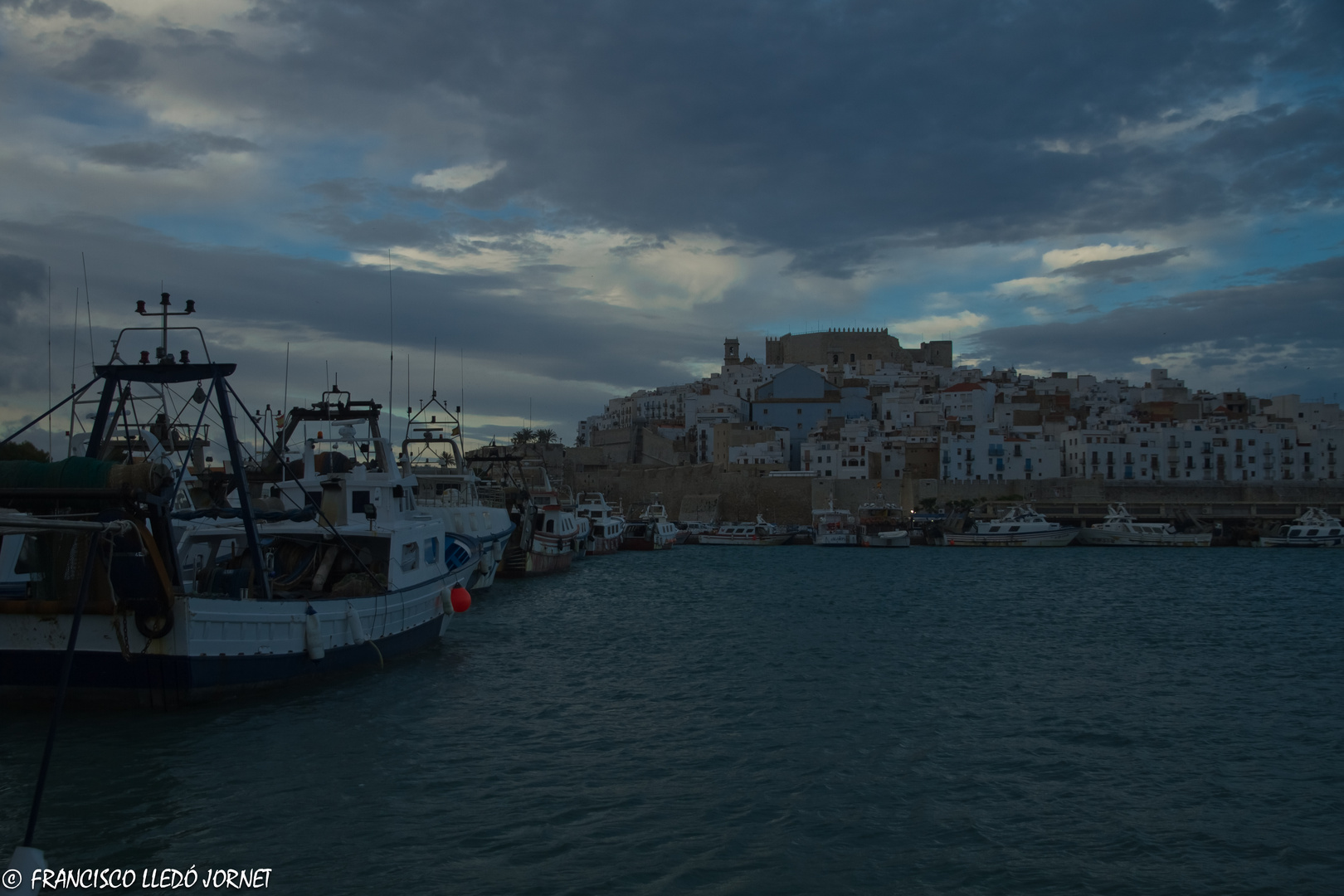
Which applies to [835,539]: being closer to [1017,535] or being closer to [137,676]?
[1017,535]

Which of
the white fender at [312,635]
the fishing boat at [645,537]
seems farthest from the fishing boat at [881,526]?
the white fender at [312,635]

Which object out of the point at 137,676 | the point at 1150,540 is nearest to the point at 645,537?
the point at 1150,540

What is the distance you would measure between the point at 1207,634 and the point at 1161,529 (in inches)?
1612

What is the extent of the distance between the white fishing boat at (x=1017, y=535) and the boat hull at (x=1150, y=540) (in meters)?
1.97

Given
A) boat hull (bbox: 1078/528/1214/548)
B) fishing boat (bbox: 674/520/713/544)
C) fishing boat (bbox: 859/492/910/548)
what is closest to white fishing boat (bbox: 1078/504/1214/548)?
boat hull (bbox: 1078/528/1214/548)

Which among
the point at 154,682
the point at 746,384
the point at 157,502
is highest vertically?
the point at 746,384

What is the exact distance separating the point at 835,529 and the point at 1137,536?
55.8ft

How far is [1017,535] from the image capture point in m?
57.2

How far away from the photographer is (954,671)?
16.9m

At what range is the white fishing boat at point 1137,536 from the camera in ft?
190

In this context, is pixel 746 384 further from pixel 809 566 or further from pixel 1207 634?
pixel 1207 634

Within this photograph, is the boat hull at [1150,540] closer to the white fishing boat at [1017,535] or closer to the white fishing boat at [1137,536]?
the white fishing boat at [1137,536]

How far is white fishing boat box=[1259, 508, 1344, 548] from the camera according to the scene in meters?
55.9

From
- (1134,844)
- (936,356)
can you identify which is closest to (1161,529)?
(1134,844)
